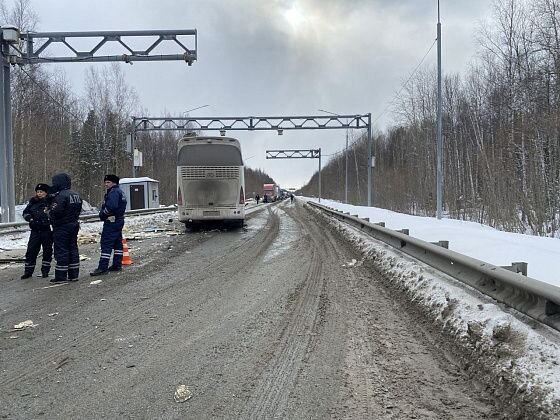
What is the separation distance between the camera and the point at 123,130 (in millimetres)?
54719

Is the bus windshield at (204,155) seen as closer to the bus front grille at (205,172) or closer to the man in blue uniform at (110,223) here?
the bus front grille at (205,172)

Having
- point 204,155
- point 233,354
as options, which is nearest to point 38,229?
point 233,354

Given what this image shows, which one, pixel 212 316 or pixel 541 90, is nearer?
pixel 212 316

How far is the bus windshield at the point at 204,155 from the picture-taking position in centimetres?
1698

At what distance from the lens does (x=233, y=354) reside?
13.7 feet

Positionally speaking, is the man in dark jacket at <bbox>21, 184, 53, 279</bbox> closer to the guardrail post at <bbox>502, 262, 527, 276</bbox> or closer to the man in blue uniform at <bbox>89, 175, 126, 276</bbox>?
the man in blue uniform at <bbox>89, 175, 126, 276</bbox>

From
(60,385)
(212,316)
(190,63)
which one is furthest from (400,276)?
(190,63)

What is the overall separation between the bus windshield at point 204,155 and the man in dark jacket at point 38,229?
28.8 ft

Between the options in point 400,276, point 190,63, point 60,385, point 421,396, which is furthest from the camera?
point 190,63

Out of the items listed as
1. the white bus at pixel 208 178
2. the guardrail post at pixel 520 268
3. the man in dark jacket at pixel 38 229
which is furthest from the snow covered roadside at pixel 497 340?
the white bus at pixel 208 178

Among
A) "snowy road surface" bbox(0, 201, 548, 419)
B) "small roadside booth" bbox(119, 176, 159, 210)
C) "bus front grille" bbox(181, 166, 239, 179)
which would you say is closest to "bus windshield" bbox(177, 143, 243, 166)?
"bus front grille" bbox(181, 166, 239, 179)

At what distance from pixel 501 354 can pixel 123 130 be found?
56.6 m

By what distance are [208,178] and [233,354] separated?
13.3 m

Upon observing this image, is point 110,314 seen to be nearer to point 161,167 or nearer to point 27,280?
point 27,280
